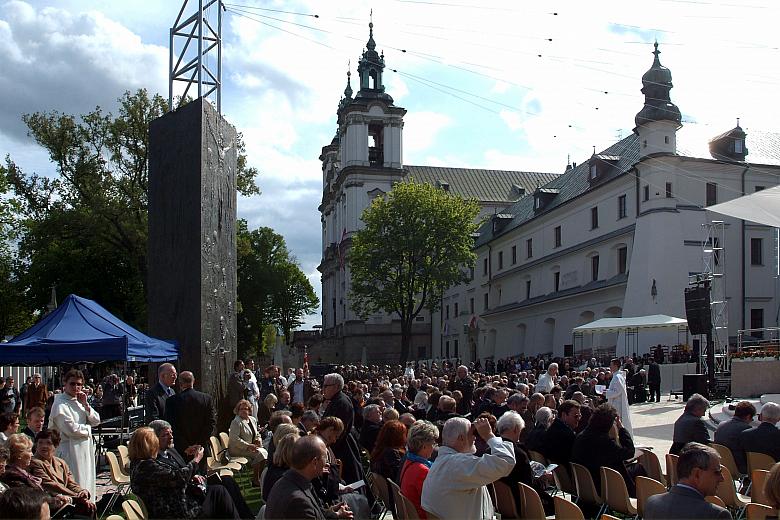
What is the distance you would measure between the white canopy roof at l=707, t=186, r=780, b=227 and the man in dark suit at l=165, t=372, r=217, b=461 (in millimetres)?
13405

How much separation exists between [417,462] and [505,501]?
1.29m

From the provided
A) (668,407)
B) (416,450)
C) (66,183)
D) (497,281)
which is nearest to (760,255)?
(668,407)

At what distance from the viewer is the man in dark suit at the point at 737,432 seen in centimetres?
900

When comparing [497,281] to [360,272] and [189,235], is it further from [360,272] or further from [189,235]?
[189,235]

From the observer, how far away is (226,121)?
1465 centimetres

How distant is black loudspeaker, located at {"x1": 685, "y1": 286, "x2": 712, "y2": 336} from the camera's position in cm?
2544

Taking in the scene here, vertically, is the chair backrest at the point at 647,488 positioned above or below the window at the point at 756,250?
below

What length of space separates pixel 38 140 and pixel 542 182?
60.7m

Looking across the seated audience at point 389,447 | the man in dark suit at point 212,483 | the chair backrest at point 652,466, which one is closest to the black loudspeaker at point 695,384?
the chair backrest at point 652,466

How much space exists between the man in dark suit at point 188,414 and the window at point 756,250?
120 ft

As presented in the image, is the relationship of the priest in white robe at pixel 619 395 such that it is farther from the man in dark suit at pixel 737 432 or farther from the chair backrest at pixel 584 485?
the chair backrest at pixel 584 485

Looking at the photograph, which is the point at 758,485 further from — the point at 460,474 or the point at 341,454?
the point at 341,454

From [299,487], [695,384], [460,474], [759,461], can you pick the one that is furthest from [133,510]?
[695,384]

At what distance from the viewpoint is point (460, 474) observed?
5398 mm
